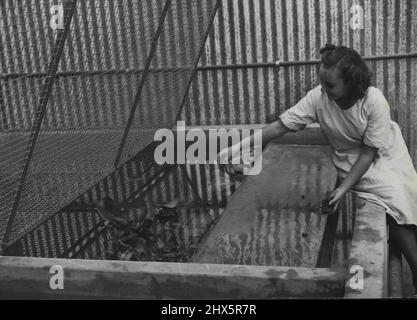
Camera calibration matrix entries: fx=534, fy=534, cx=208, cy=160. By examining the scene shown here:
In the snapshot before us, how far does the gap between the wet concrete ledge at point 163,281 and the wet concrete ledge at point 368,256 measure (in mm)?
83

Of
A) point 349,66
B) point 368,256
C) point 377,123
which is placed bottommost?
point 368,256

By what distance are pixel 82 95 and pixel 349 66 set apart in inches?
81.9

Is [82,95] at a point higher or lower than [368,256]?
higher

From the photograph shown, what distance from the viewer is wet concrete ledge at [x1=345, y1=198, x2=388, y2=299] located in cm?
218

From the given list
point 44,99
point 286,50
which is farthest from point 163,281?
point 286,50

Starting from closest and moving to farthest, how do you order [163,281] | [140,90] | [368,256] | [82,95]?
[163,281]
[368,256]
[82,95]
[140,90]

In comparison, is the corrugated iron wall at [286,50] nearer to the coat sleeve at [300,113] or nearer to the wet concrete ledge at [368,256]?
the coat sleeve at [300,113]

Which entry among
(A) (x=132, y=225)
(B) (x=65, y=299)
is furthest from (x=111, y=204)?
(B) (x=65, y=299)

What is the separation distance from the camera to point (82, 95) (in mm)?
4184

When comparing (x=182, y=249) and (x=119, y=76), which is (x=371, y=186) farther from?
(x=119, y=76)

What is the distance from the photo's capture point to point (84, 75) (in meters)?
4.18

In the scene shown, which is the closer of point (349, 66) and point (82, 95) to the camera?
point (349, 66)

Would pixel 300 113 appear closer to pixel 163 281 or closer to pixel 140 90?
pixel 140 90
